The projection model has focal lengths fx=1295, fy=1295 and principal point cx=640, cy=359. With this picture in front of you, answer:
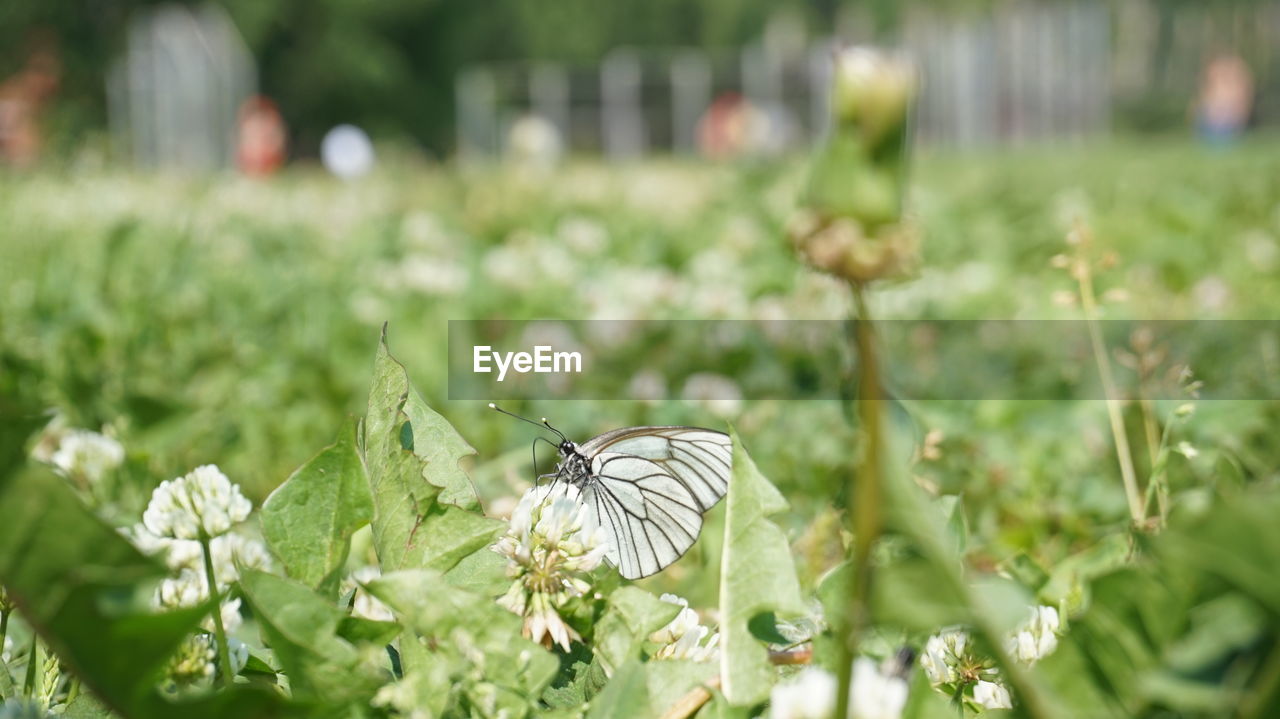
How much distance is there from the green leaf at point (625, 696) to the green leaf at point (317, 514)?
155mm

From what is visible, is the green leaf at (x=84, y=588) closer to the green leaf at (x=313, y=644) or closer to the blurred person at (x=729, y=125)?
the green leaf at (x=313, y=644)

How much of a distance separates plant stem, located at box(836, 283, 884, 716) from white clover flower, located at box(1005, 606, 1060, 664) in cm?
27

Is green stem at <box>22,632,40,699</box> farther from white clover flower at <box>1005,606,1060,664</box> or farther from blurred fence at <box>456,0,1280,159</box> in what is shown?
blurred fence at <box>456,0,1280,159</box>

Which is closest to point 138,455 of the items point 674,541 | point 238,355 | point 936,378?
point 674,541

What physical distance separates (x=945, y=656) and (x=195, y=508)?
17.0 inches

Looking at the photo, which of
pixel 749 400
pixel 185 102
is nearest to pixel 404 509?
pixel 749 400

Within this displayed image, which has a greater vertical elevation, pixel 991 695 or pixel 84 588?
pixel 84 588

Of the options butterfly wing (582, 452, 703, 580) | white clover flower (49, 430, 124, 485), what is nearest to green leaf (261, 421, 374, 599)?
butterfly wing (582, 452, 703, 580)

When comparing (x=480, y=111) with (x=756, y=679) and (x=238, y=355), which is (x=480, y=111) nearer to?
(x=238, y=355)

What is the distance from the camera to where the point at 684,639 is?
68 cm

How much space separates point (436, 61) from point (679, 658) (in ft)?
106

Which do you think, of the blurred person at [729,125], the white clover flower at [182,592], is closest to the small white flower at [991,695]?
the white clover flower at [182,592]

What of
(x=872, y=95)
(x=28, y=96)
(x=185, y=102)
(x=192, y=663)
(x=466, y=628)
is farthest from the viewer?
(x=28, y=96)

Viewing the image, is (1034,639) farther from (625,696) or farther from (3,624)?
(3,624)
